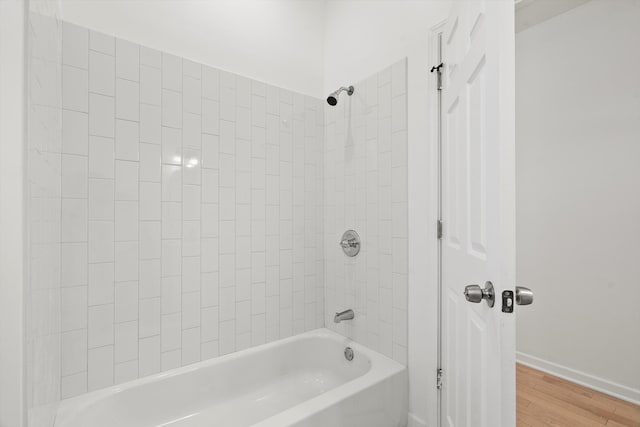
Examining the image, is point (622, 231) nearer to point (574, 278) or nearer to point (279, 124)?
point (574, 278)

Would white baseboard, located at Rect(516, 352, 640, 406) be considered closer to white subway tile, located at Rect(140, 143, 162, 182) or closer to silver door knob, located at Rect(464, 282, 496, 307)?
silver door knob, located at Rect(464, 282, 496, 307)

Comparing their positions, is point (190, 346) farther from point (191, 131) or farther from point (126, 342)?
point (191, 131)

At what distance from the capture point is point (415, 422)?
1587 millimetres

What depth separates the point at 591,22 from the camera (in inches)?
84.1

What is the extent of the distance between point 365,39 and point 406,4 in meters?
0.32

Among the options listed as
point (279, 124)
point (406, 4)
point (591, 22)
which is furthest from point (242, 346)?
point (591, 22)

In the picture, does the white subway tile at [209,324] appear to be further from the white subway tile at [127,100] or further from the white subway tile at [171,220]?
the white subway tile at [127,100]

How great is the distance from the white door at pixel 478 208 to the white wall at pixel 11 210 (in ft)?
3.17

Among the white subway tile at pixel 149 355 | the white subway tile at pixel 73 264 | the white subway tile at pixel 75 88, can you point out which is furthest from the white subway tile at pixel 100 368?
the white subway tile at pixel 75 88

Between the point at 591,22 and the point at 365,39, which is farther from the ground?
the point at 591,22

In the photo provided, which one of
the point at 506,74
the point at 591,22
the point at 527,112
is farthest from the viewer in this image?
the point at 527,112

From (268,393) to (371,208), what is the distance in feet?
4.20

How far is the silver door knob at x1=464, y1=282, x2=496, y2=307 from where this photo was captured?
790 millimetres

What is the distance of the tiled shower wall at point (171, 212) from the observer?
4.48ft
